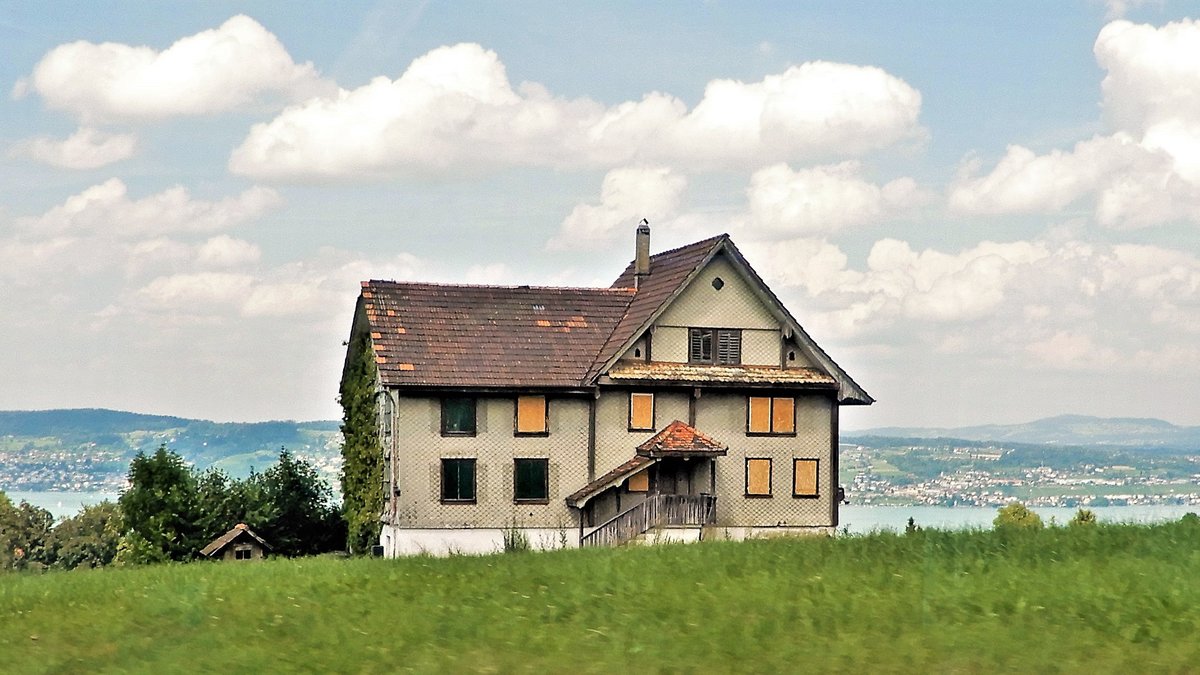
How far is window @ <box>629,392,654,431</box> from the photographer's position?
175 feet

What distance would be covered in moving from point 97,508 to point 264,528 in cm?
6107

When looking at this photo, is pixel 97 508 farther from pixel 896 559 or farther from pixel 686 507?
pixel 896 559

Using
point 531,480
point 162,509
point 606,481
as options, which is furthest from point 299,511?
point 606,481

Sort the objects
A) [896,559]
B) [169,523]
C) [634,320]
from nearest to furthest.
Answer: [896,559]
[634,320]
[169,523]

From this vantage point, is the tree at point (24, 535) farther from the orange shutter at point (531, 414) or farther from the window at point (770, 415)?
the window at point (770, 415)

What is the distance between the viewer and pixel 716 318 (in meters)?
54.2

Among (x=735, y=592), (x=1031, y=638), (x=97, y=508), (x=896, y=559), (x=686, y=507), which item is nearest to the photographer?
(x=1031, y=638)

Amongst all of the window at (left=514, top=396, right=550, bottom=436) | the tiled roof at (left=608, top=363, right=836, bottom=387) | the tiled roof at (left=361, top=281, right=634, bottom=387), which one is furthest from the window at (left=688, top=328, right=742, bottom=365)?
the window at (left=514, top=396, right=550, bottom=436)

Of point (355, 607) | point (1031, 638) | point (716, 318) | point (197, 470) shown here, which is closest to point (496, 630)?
point (355, 607)

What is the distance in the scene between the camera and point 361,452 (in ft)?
187

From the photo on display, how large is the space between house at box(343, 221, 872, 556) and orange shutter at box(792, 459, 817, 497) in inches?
2.3

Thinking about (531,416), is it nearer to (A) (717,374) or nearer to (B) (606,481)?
(B) (606,481)

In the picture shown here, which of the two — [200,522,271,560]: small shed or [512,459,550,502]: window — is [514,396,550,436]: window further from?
[200,522,271,560]: small shed

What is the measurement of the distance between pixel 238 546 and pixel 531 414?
56.7 ft
